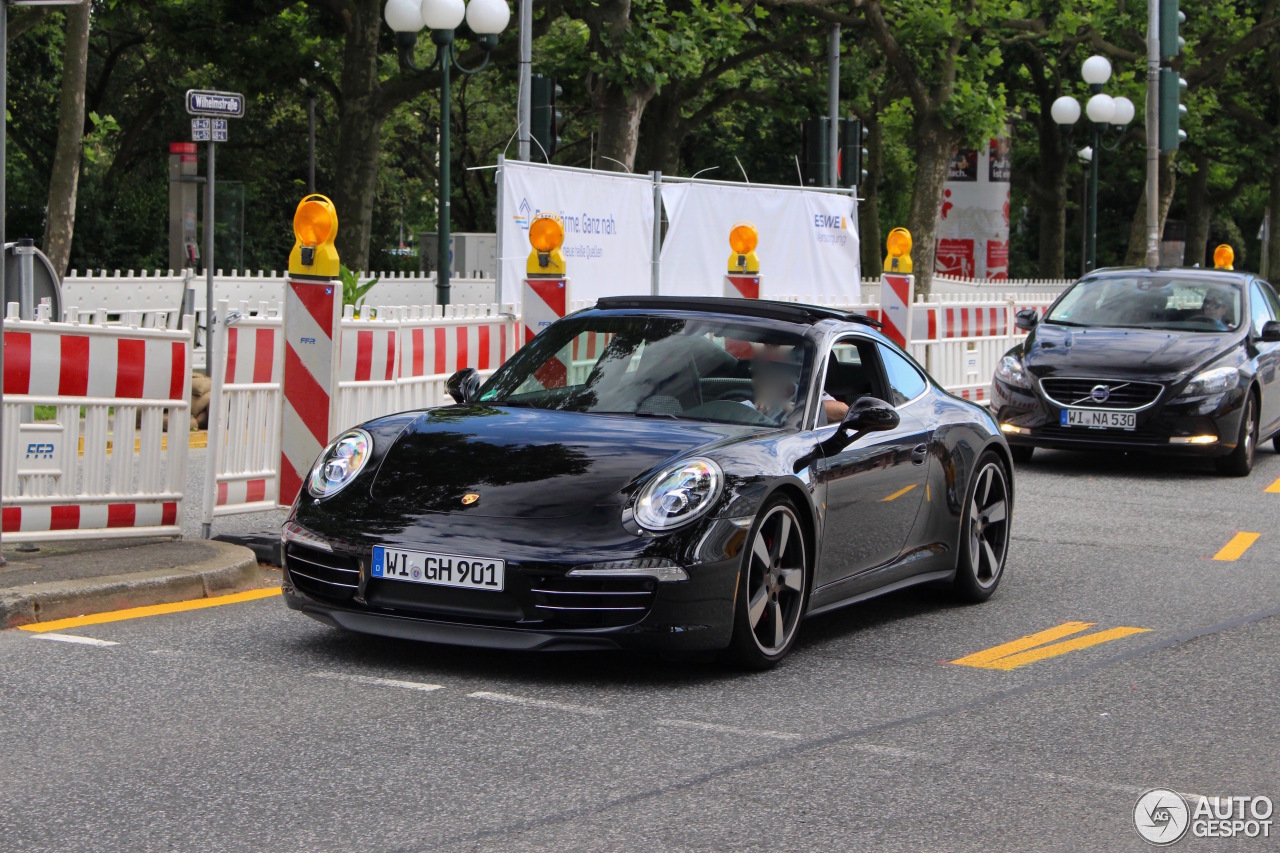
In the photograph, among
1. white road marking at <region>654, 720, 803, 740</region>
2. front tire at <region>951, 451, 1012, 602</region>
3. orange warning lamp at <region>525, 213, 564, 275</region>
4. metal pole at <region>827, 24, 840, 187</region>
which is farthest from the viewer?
metal pole at <region>827, 24, 840, 187</region>

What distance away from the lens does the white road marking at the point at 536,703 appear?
19.0 ft

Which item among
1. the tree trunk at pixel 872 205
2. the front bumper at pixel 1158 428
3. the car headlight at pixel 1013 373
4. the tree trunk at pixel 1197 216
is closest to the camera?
the front bumper at pixel 1158 428

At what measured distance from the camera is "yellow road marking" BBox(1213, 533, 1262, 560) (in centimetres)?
999

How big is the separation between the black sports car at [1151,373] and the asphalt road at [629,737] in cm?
559

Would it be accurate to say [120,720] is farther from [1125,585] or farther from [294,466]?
[1125,585]

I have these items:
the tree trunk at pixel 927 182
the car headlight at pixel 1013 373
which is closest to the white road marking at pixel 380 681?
the car headlight at pixel 1013 373

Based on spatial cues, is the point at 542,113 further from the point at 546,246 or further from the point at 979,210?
the point at 979,210

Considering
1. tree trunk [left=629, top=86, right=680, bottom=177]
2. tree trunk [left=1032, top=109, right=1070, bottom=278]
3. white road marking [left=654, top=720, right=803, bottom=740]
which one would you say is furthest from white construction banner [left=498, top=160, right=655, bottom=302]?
tree trunk [left=1032, top=109, right=1070, bottom=278]

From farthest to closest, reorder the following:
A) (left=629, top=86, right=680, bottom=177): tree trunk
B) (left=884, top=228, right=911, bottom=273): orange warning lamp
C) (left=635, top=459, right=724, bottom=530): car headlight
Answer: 1. (left=629, top=86, right=680, bottom=177): tree trunk
2. (left=884, top=228, right=911, bottom=273): orange warning lamp
3. (left=635, top=459, right=724, bottom=530): car headlight

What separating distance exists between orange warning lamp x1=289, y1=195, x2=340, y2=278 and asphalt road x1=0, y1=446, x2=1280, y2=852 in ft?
6.93

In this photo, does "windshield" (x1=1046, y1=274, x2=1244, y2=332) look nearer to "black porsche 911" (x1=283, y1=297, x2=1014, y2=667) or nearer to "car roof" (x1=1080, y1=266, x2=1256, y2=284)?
"car roof" (x1=1080, y1=266, x2=1256, y2=284)

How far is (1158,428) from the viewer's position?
1344 cm

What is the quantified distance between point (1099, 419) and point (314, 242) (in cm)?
685

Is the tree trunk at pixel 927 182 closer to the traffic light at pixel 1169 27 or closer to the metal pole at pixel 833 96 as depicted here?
the metal pole at pixel 833 96
